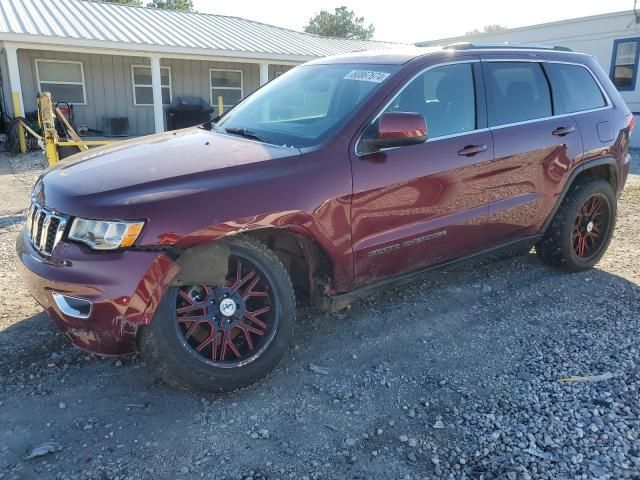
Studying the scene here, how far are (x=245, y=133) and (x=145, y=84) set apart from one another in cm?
1479

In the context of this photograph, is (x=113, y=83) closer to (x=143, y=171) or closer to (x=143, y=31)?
(x=143, y=31)

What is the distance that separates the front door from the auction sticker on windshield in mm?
185

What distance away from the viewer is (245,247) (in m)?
2.86

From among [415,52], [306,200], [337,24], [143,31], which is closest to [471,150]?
[415,52]

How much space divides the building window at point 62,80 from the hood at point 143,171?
13777mm

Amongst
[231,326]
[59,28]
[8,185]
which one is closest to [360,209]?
[231,326]

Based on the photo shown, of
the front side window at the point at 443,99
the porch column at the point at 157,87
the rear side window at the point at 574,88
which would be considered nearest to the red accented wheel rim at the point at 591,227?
the rear side window at the point at 574,88

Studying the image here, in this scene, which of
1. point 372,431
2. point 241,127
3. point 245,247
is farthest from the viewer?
point 241,127

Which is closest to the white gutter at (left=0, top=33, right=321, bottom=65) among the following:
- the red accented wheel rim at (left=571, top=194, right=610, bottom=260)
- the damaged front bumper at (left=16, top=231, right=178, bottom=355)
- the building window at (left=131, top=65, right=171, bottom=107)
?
the building window at (left=131, top=65, right=171, bottom=107)

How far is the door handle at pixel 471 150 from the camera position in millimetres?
3671

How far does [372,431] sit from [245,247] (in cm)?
118

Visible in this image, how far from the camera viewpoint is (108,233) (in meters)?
2.57

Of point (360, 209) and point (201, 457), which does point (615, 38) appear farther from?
point (201, 457)

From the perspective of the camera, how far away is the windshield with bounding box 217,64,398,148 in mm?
3361
